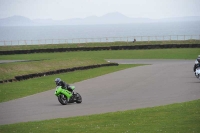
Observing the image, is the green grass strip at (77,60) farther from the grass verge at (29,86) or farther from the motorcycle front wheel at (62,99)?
the motorcycle front wheel at (62,99)

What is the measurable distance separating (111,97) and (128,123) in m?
9.83

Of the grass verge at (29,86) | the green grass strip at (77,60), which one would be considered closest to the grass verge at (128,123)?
the grass verge at (29,86)

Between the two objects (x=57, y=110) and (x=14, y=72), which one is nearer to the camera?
(x=57, y=110)

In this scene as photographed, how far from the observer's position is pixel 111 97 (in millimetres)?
28484

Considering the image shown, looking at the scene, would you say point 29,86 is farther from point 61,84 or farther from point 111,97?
point 61,84

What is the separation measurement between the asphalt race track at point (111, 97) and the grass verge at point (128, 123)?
73.3 inches

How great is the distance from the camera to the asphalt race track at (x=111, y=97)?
23.2m

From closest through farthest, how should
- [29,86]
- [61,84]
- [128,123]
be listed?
1. [128,123]
2. [61,84]
3. [29,86]

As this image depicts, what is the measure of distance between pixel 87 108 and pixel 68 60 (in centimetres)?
2990

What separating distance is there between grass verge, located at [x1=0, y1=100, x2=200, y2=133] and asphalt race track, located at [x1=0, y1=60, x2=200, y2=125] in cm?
186

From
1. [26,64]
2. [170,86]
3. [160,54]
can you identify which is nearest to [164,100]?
[170,86]

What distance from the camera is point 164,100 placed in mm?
26219

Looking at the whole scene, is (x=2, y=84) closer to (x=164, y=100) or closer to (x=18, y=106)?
(x=18, y=106)

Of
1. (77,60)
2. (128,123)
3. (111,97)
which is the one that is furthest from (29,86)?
(77,60)
